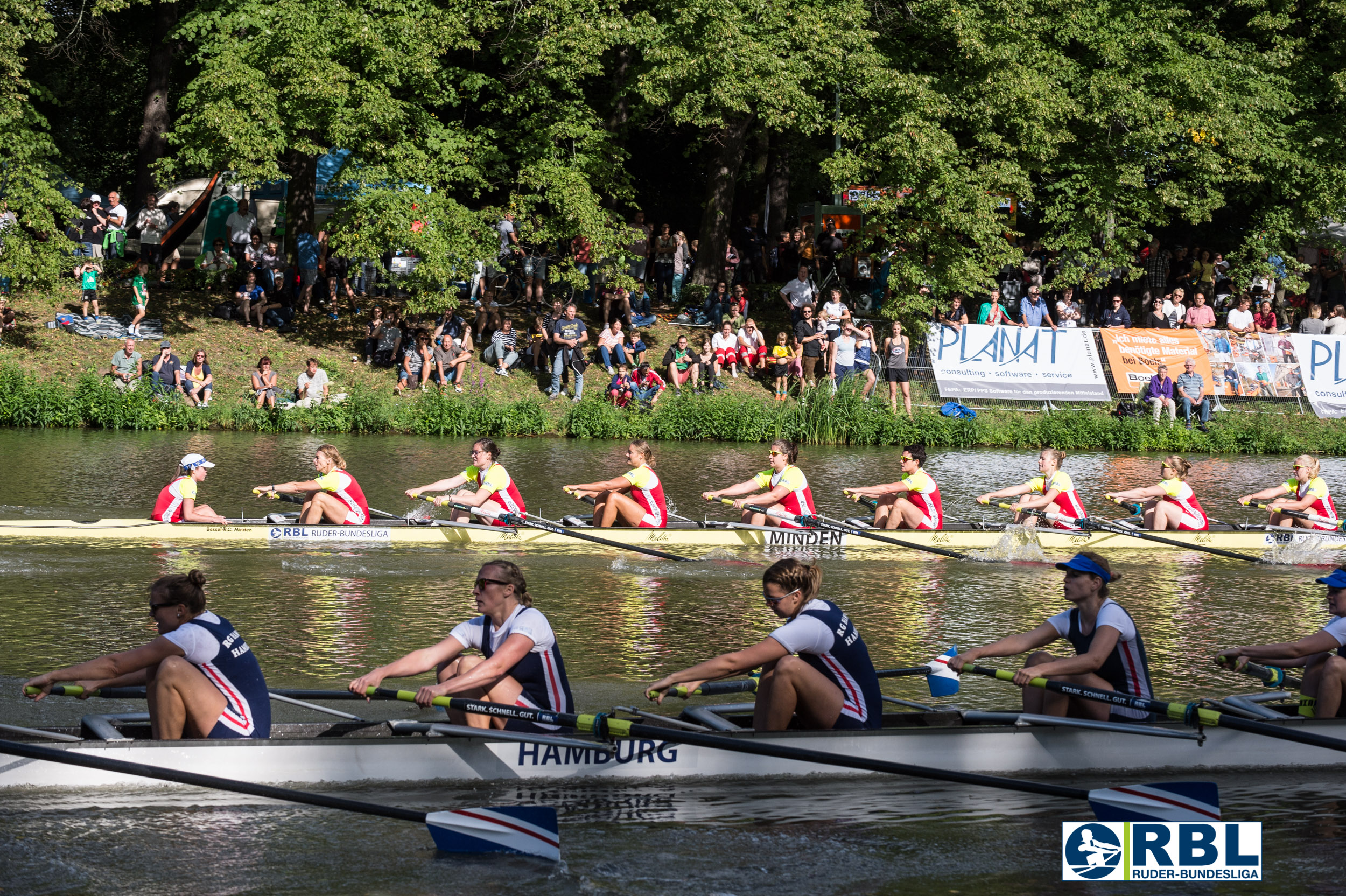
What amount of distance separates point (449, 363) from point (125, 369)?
5921mm

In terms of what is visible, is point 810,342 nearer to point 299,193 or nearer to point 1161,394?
point 1161,394

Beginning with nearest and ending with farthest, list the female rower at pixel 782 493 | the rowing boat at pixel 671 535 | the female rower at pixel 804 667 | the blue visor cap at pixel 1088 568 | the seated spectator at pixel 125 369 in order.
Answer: the female rower at pixel 804 667, the blue visor cap at pixel 1088 568, the rowing boat at pixel 671 535, the female rower at pixel 782 493, the seated spectator at pixel 125 369

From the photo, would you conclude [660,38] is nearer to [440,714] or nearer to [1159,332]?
[1159,332]

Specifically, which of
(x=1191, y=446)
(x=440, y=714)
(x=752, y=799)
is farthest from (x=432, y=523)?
(x=1191, y=446)

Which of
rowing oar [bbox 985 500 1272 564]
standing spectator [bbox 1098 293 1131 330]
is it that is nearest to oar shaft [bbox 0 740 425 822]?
rowing oar [bbox 985 500 1272 564]

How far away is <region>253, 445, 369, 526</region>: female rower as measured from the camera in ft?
48.1

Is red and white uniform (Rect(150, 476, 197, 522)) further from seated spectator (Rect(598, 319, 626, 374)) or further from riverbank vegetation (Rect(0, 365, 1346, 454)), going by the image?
seated spectator (Rect(598, 319, 626, 374))

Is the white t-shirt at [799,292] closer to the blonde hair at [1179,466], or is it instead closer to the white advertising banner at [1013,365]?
the white advertising banner at [1013,365]

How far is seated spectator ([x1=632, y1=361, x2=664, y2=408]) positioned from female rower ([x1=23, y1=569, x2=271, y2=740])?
19.6m

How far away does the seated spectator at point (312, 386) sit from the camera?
2583cm

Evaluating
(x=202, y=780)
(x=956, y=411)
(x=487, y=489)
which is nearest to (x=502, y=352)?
(x=956, y=411)

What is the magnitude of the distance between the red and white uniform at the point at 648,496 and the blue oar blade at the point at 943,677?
22.3ft

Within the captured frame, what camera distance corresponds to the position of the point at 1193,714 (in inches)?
317

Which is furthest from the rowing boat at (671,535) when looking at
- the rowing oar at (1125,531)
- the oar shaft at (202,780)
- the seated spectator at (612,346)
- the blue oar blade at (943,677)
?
the seated spectator at (612,346)
